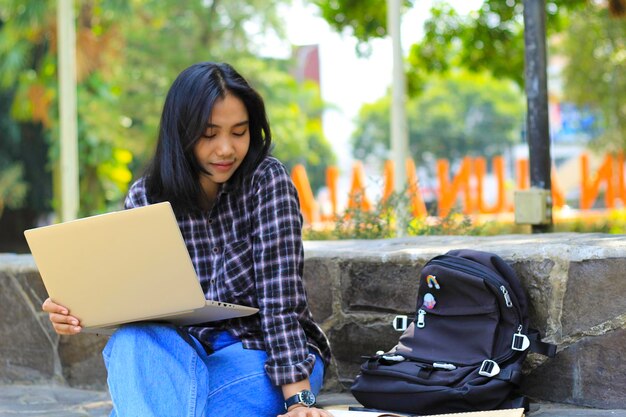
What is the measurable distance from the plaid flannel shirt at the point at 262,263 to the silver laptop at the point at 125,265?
0.15 metres

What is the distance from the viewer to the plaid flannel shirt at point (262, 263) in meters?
2.55

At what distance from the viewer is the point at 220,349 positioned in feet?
8.84

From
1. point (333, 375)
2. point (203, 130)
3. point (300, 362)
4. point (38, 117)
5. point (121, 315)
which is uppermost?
point (38, 117)

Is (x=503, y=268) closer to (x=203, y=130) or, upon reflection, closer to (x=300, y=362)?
(x=300, y=362)

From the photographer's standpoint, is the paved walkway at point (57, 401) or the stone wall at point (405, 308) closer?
the stone wall at point (405, 308)

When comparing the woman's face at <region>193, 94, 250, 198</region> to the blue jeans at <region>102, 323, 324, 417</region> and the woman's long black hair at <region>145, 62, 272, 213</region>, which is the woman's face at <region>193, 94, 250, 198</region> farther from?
the blue jeans at <region>102, 323, 324, 417</region>

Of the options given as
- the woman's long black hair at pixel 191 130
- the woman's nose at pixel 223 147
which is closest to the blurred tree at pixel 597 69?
the woman's long black hair at pixel 191 130

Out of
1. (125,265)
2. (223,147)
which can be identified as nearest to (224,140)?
(223,147)

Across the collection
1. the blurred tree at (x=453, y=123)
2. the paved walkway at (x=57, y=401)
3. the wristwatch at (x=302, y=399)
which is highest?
the blurred tree at (x=453, y=123)

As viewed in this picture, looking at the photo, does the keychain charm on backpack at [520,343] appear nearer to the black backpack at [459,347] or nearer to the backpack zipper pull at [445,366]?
the black backpack at [459,347]

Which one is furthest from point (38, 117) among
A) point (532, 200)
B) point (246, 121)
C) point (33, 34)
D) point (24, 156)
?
point (246, 121)

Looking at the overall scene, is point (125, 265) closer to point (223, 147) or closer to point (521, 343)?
point (223, 147)

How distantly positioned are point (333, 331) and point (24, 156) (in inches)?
703

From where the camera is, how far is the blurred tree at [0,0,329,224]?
13500 mm
